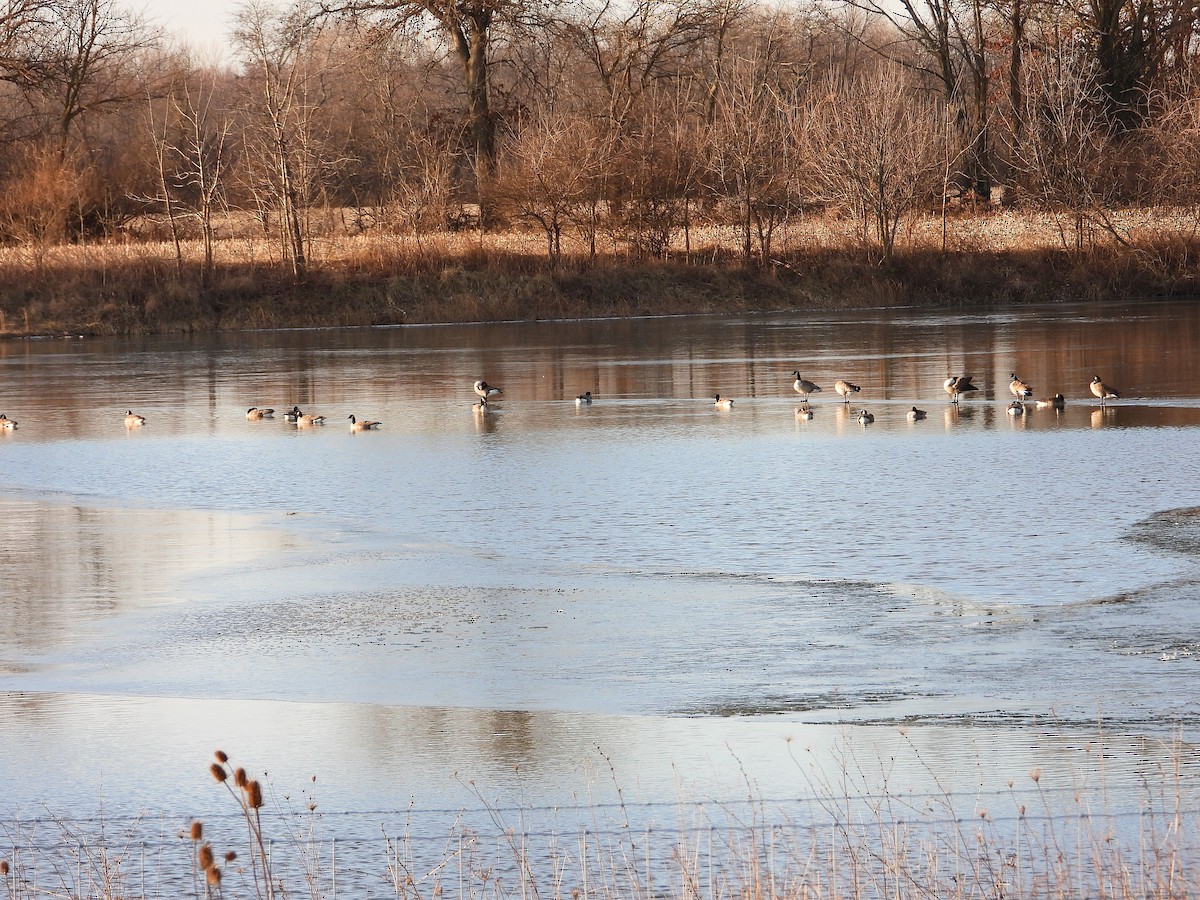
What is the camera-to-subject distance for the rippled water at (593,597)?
7.84 meters

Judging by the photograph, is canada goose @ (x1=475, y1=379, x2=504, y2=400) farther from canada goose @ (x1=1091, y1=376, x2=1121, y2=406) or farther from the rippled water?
canada goose @ (x1=1091, y1=376, x2=1121, y2=406)

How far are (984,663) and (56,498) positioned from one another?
11225 mm

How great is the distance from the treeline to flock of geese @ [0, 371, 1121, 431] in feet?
88.5

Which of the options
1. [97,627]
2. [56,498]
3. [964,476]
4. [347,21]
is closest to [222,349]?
[347,21]

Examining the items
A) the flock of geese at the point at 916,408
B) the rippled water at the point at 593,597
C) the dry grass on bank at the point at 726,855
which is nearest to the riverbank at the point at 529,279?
the flock of geese at the point at 916,408

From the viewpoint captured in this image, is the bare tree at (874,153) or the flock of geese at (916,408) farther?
the bare tree at (874,153)

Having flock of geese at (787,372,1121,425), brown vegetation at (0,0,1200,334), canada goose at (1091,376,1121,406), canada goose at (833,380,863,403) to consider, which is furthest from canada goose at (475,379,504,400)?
brown vegetation at (0,0,1200,334)

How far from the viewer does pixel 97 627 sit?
10938 mm

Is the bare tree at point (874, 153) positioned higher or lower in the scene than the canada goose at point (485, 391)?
higher

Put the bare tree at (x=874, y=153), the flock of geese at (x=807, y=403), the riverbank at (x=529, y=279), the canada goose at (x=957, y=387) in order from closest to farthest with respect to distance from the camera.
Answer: the flock of geese at (x=807, y=403) < the canada goose at (x=957, y=387) < the riverbank at (x=529, y=279) < the bare tree at (x=874, y=153)

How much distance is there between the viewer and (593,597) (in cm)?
1140

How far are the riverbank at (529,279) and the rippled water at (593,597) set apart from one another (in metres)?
24.7

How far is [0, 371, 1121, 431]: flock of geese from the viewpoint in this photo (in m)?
22.3

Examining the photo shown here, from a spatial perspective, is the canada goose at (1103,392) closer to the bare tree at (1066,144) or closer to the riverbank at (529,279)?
the riverbank at (529,279)
